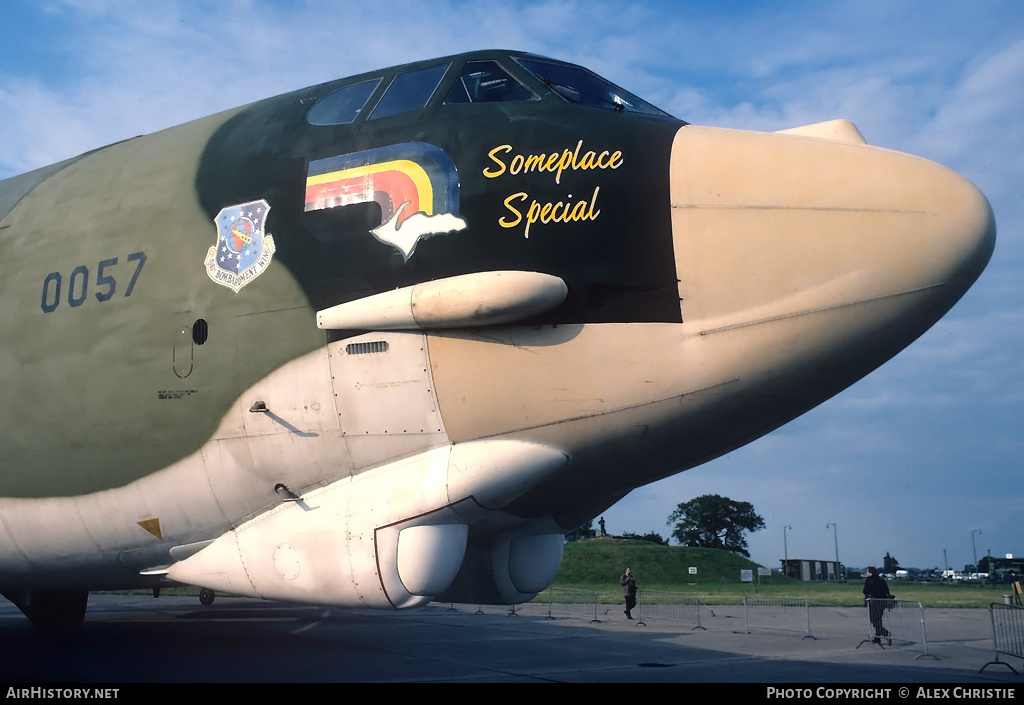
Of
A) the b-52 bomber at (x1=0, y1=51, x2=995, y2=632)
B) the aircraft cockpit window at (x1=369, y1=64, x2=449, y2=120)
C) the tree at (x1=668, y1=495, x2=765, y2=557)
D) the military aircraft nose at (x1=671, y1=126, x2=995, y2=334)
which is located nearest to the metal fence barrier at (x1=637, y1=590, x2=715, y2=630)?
the b-52 bomber at (x1=0, y1=51, x2=995, y2=632)

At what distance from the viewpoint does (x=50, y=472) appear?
25.9 feet

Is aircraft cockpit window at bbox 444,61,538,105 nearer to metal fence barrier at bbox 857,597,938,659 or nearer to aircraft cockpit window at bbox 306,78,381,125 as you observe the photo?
aircraft cockpit window at bbox 306,78,381,125

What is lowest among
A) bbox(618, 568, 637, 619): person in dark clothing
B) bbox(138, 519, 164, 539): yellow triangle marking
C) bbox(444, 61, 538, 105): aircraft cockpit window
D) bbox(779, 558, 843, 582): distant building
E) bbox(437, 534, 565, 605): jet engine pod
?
bbox(779, 558, 843, 582): distant building

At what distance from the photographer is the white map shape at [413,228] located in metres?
6.63

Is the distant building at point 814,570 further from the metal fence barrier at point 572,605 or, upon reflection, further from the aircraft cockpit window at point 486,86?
the aircraft cockpit window at point 486,86

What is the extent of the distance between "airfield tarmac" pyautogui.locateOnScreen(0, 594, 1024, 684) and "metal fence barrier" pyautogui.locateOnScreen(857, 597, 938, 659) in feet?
0.92

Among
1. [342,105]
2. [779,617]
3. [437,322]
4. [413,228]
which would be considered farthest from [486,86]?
[779,617]

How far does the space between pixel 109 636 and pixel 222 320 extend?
9.88 meters

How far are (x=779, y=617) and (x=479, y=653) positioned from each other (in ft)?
36.6

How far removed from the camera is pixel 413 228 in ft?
22.0

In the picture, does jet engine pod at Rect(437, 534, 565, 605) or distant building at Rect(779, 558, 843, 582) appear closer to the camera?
jet engine pod at Rect(437, 534, 565, 605)

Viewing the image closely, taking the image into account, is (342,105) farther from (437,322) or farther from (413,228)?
(437,322)

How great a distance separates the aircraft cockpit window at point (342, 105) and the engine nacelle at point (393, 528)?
308 cm

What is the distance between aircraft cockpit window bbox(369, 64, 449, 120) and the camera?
24.0 ft
